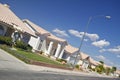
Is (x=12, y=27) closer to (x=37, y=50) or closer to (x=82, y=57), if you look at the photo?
(x=37, y=50)

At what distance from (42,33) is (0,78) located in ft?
124

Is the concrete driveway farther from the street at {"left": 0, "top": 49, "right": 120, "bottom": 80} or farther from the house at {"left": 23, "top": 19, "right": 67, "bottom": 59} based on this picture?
the house at {"left": 23, "top": 19, "right": 67, "bottom": 59}

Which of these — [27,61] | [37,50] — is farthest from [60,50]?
[27,61]

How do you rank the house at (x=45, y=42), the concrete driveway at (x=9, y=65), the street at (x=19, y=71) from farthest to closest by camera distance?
the house at (x=45, y=42) → the concrete driveway at (x=9, y=65) → the street at (x=19, y=71)

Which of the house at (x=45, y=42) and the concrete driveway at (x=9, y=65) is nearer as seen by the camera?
the concrete driveway at (x=9, y=65)

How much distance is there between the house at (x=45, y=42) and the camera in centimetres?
5028

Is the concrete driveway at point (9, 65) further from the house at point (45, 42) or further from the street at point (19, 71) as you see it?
the house at point (45, 42)

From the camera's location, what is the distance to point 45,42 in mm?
55438

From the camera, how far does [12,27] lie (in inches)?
1448

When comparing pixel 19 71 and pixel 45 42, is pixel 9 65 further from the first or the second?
pixel 45 42

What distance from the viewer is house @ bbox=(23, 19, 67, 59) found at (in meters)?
50.3

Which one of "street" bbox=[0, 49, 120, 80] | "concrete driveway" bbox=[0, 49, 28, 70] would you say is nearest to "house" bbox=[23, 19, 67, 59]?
"street" bbox=[0, 49, 120, 80]

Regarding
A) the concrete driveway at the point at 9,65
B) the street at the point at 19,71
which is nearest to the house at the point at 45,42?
the street at the point at 19,71

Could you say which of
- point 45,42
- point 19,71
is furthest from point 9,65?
point 45,42
